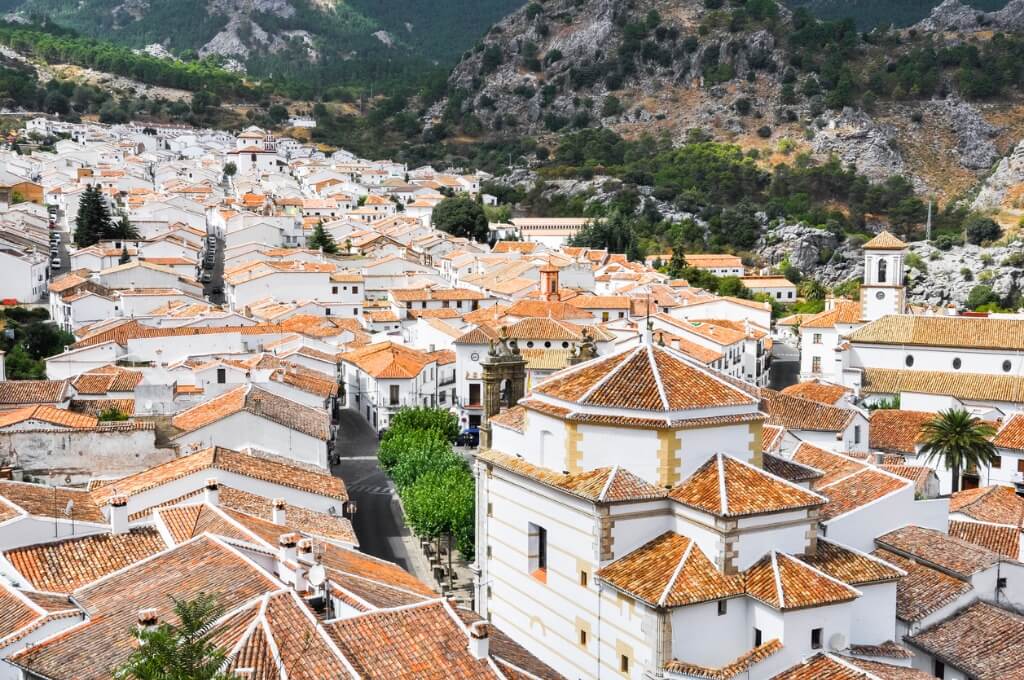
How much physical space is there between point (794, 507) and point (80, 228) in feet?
218

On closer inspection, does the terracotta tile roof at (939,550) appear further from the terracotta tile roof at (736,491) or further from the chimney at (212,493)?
the chimney at (212,493)

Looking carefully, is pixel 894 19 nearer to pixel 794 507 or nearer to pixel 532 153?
A: pixel 532 153

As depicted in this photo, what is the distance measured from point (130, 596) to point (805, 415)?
2788 centimetres

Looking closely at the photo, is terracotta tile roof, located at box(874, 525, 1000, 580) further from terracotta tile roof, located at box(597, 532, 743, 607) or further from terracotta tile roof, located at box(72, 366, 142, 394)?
terracotta tile roof, located at box(72, 366, 142, 394)

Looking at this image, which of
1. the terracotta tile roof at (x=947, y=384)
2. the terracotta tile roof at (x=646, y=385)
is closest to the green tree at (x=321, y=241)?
the terracotta tile roof at (x=947, y=384)

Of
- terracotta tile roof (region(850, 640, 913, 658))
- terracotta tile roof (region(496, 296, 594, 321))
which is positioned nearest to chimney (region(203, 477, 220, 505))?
terracotta tile roof (region(850, 640, 913, 658))

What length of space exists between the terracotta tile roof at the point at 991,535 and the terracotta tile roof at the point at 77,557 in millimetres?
19286

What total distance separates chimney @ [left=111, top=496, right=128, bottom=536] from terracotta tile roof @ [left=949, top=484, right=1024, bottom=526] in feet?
71.0

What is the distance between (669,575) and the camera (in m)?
18.6

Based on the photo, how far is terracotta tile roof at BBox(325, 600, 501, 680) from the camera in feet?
52.1

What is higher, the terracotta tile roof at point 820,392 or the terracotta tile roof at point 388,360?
the terracotta tile roof at point 388,360

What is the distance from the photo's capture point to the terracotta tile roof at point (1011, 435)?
39625 mm

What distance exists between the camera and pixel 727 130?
14862cm

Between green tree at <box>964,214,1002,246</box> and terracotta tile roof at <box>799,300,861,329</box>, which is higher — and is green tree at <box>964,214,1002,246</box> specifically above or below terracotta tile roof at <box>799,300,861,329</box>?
above
